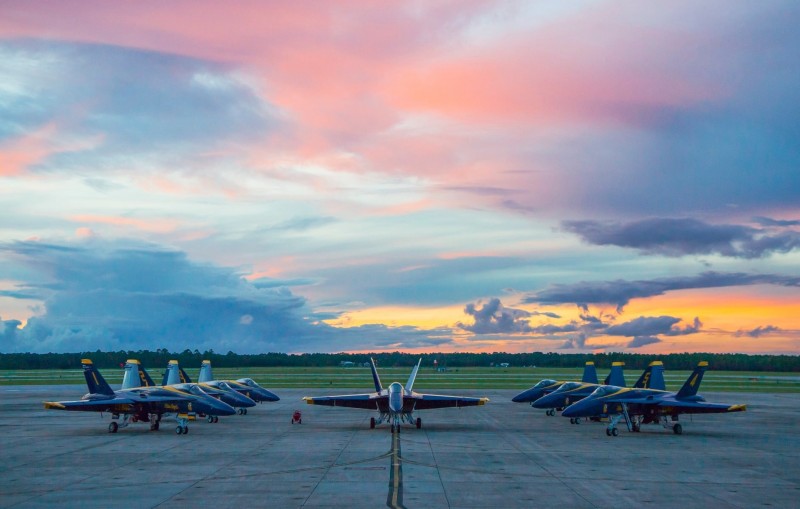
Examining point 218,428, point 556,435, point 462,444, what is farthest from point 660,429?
point 218,428

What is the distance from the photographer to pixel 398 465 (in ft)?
99.2

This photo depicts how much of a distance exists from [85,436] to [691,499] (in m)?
A: 33.0

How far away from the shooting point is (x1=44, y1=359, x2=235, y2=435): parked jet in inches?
1734

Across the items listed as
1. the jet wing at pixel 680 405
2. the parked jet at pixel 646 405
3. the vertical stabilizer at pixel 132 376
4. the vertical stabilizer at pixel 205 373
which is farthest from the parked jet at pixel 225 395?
the jet wing at pixel 680 405

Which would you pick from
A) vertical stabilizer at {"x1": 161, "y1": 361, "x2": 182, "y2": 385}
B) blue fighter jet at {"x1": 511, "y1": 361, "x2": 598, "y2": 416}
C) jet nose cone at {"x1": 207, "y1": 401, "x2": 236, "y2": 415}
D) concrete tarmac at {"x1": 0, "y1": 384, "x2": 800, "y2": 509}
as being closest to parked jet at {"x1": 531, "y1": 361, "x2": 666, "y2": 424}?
concrete tarmac at {"x1": 0, "y1": 384, "x2": 800, "y2": 509}

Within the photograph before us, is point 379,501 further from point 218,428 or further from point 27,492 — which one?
point 218,428

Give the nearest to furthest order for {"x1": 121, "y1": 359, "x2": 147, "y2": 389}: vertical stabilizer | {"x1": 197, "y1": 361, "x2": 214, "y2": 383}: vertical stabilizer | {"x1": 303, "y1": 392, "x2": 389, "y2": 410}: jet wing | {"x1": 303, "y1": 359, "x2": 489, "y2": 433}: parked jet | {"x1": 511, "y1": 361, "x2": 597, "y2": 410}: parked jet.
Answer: {"x1": 303, "y1": 359, "x2": 489, "y2": 433}: parked jet, {"x1": 303, "y1": 392, "x2": 389, "y2": 410}: jet wing, {"x1": 121, "y1": 359, "x2": 147, "y2": 389}: vertical stabilizer, {"x1": 511, "y1": 361, "x2": 597, "y2": 410}: parked jet, {"x1": 197, "y1": 361, "x2": 214, "y2": 383}: vertical stabilizer

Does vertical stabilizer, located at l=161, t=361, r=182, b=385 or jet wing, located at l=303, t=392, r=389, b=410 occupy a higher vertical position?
vertical stabilizer, located at l=161, t=361, r=182, b=385

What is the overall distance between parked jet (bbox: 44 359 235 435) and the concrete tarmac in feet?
4.52

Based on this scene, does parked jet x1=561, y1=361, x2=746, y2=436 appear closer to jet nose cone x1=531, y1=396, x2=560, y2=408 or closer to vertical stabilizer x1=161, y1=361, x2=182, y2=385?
jet nose cone x1=531, y1=396, x2=560, y2=408

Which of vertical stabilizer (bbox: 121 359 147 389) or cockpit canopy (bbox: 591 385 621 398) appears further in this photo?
vertical stabilizer (bbox: 121 359 147 389)

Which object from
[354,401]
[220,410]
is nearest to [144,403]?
[220,410]

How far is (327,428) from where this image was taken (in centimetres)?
4825

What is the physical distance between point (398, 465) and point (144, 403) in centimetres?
2108
